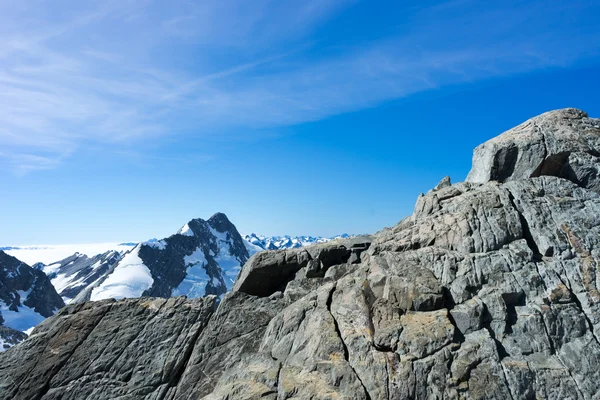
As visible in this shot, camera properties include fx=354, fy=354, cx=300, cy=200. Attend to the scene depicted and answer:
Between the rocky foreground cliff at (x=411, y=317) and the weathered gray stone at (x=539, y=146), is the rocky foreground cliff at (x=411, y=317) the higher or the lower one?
the lower one

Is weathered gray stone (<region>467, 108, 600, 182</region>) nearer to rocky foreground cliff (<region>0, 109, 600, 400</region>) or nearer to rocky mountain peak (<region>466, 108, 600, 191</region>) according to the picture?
rocky mountain peak (<region>466, 108, 600, 191</region>)

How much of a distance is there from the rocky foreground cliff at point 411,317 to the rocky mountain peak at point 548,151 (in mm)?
118

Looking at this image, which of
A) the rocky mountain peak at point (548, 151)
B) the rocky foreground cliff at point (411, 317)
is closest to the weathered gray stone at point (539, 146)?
the rocky mountain peak at point (548, 151)

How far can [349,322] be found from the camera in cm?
2156

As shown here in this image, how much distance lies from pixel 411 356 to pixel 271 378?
312 inches

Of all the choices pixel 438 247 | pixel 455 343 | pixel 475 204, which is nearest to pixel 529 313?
pixel 455 343

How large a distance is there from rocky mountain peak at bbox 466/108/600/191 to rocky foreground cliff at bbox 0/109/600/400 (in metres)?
0.12

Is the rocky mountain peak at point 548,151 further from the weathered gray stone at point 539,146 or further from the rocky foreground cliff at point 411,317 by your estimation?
the rocky foreground cliff at point 411,317

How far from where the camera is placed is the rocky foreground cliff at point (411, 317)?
60.7 ft

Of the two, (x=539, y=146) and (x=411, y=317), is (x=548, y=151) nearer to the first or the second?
(x=539, y=146)

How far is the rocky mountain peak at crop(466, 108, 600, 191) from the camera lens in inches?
1096

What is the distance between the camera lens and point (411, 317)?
20656mm

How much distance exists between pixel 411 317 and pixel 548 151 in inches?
751

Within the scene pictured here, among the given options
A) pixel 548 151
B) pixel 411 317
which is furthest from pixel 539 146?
pixel 411 317
